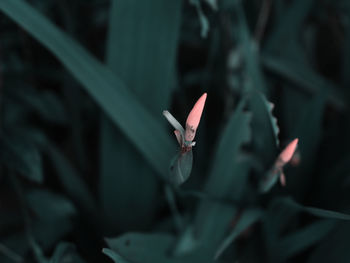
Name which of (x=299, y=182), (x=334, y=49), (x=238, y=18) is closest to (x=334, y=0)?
(x=334, y=49)

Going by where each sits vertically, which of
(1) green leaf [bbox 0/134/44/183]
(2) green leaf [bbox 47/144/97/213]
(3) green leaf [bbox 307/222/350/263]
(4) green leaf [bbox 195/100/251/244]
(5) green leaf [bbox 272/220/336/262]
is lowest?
(5) green leaf [bbox 272/220/336/262]

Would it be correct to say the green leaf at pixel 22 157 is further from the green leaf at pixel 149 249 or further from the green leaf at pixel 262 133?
the green leaf at pixel 262 133

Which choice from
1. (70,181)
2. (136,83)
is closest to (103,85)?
(136,83)

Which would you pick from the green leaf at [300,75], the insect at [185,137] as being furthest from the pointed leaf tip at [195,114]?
the green leaf at [300,75]

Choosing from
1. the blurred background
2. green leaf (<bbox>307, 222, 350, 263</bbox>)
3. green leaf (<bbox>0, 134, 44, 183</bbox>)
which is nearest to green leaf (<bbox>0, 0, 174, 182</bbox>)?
the blurred background

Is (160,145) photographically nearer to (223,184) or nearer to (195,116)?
(223,184)

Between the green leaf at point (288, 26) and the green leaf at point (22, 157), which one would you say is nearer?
the green leaf at point (22, 157)

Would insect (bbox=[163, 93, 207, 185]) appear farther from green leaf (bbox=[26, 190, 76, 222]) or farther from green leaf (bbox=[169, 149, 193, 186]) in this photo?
green leaf (bbox=[26, 190, 76, 222])

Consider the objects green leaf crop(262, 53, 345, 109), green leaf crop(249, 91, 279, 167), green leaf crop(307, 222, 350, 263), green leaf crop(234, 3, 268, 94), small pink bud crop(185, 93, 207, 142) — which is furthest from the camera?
green leaf crop(262, 53, 345, 109)
